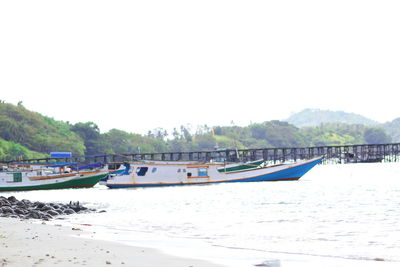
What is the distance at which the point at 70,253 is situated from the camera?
12117mm

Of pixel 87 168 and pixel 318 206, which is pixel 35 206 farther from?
pixel 87 168

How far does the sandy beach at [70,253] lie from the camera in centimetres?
1090

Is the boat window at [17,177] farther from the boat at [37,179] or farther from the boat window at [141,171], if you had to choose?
the boat window at [141,171]

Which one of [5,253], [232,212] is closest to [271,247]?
[5,253]

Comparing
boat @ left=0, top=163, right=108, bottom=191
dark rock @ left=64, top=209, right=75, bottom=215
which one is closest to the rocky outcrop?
dark rock @ left=64, top=209, right=75, bottom=215

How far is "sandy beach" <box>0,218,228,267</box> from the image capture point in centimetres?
1090

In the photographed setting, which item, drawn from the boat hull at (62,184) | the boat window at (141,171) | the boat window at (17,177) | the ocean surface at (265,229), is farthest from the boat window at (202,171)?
the ocean surface at (265,229)

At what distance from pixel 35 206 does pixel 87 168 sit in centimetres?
3597

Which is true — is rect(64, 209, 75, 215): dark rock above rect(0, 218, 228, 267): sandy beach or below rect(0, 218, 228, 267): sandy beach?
below

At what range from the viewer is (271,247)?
15430 mm

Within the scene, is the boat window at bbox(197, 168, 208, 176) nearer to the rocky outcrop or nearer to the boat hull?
the boat hull

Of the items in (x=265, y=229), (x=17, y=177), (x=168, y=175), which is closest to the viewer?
(x=265, y=229)

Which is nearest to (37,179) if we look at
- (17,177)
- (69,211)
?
(17,177)

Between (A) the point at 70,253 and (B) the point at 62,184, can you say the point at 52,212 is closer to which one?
(A) the point at 70,253
